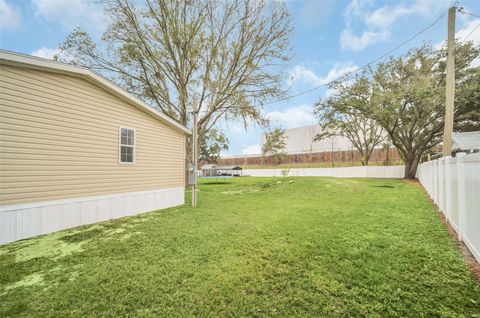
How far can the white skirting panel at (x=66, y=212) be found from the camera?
14.1 feet

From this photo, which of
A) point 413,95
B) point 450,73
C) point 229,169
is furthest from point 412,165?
point 229,169

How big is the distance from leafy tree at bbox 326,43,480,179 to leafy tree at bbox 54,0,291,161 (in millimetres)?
5988

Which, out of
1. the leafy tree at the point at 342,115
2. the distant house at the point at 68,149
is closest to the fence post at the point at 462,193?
the distant house at the point at 68,149

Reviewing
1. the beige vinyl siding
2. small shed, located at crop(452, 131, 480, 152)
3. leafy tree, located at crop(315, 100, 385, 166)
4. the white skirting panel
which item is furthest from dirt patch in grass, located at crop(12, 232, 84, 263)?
leafy tree, located at crop(315, 100, 385, 166)

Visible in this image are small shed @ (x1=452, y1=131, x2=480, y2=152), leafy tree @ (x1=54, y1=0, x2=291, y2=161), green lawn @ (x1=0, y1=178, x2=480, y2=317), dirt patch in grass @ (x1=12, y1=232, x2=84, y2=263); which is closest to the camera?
green lawn @ (x1=0, y1=178, x2=480, y2=317)

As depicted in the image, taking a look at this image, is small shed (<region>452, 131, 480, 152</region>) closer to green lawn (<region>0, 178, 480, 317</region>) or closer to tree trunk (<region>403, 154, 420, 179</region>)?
tree trunk (<region>403, 154, 420, 179</region>)

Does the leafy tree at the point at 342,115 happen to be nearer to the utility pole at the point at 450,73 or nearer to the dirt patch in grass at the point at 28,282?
the utility pole at the point at 450,73

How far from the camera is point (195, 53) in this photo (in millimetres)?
12047

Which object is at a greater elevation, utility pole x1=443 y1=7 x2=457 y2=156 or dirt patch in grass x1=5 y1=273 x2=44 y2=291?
utility pole x1=443 y1=7 x2=457 y2=156

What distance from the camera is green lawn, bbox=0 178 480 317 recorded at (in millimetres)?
2125

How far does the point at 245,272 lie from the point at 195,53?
11991 millimetres

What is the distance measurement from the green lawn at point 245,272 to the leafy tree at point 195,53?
996 centimetres

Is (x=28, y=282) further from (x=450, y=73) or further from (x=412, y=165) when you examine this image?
(x=412, y=165)

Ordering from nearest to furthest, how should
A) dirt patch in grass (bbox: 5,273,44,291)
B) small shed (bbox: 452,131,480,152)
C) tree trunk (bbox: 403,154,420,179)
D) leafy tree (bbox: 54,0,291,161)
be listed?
dirt patch in grass (bbox: 5,273,44,291) < small shed (bbox: 452,131,480,152) < leafy tree (bbox: 54,0,291,161) < tree trunk (bbox: 403,154,420,179)
